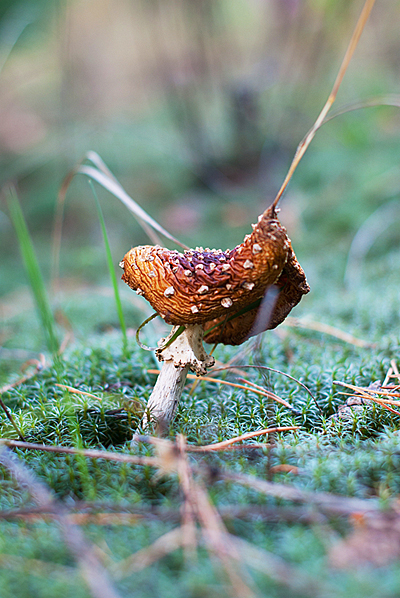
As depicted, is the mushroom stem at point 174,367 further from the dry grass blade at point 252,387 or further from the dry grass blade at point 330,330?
the dry grass blade at point 330,330

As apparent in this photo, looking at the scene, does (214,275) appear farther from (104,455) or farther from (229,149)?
(229,149)

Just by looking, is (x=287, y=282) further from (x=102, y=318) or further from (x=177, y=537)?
(x=102, y=318)

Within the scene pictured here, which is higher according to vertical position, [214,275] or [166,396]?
[214,275]

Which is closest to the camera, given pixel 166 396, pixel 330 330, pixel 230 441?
pixel 230 441

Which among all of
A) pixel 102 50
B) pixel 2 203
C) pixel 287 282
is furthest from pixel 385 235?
pixel 102 50

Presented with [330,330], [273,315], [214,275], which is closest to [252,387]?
[273,315]

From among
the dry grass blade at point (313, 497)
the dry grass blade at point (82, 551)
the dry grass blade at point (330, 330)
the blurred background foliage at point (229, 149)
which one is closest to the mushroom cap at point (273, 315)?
the dry grass blade at point (313, 497)

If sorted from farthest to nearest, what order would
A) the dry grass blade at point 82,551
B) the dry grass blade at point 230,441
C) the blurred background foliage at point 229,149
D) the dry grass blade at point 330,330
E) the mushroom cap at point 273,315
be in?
the blurred background foliage at point 229,149 → the dry grass blade at point 330,330 → the mushroom cap at point 273,315 → the dry grass blade at point 230,441 → the dry grass blade at point 82,551
